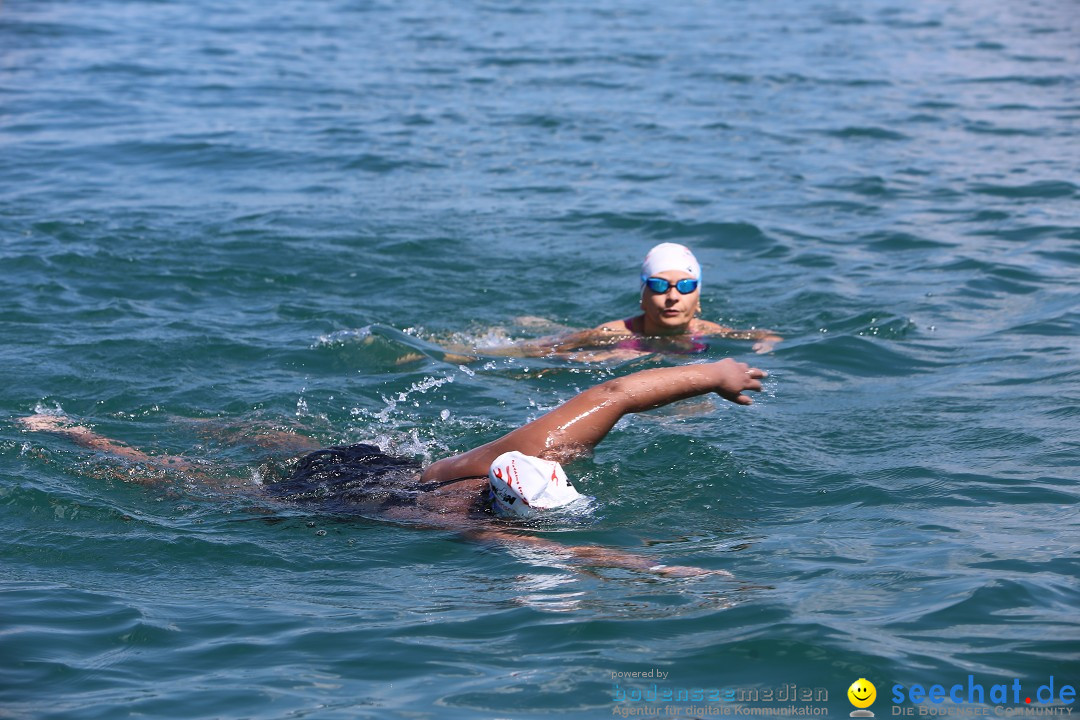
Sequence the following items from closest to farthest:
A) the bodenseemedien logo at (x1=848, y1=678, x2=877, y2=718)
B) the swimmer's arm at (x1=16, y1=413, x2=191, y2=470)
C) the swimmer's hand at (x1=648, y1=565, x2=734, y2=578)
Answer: the bodenseemedien logo at (x1=848, y1=678, x2=877, y2=718) → the swimmer's hand at (x1=648, y1=565, x2=734, y2=578) → the swimmer's arm at (x1=16, y1=413, x2=191, y2=470)

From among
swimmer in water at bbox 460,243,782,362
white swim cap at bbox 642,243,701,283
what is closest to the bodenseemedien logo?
swimmer in water at bbox 460,243,782,362

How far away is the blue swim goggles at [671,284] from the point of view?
32.2 ft

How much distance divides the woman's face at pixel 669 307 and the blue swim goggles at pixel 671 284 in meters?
0.02

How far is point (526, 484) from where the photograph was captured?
6.23 metres

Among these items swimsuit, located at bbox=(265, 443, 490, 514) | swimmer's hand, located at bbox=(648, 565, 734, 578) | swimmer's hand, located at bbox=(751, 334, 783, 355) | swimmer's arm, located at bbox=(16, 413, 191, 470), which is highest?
swimmer's hand, located at bbox=(751, 334, 783, 355)

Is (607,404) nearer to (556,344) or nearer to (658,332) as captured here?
(556,344)

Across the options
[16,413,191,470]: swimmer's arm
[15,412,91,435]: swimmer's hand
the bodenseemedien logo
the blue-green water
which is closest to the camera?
the bodenseemedien logo

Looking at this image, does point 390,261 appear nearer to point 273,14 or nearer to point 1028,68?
point 1028,68

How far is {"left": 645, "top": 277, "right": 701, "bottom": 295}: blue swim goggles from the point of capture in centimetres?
980

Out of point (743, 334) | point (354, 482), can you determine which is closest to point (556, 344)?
point (743, 334)

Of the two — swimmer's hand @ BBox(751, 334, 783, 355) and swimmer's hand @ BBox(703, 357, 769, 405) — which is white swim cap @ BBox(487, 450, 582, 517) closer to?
swimmer's hand @ BBox(703, 357, 769, 405)

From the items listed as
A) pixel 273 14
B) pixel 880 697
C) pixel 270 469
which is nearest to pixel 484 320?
pixel 270 469

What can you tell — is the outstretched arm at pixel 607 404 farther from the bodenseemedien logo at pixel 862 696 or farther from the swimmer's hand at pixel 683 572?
the bodenseemedien logo at pixel 862 696

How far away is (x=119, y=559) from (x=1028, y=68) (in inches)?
687
